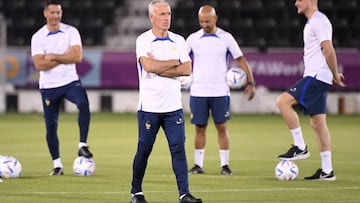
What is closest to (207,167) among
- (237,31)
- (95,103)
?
(95,103)

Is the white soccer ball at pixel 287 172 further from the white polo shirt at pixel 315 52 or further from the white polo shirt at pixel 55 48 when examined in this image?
the white polo shirt at pixel 55 48

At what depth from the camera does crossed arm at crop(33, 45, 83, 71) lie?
14.1 m

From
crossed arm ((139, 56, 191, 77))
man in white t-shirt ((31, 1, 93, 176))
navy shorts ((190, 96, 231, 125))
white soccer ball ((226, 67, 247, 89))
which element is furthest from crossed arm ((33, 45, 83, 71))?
crossed arm ((139, 56, 191, 77))

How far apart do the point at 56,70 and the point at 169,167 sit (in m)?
2.29

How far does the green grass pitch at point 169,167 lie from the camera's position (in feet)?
37.7

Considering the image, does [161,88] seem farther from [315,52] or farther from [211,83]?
[211,83]

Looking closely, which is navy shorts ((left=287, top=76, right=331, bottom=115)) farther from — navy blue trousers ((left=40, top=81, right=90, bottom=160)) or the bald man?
navy blue trousers ((left=40, top=81, right=90, bottom=160))

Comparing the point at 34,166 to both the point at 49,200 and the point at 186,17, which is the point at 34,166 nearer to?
the point at 49,200

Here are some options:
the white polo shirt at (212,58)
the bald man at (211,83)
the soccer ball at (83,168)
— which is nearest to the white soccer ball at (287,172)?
the bald man at (211,83)

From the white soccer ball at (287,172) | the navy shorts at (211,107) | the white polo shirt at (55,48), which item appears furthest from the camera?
the navy shorts at (211,107)

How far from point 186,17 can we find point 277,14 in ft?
9.49

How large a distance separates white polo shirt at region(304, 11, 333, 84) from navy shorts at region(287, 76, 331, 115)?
0.09 m

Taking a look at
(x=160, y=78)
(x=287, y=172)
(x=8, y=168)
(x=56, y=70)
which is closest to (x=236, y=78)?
(x=287, y=172)

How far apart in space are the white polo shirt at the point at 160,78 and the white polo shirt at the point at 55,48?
3.77 m
